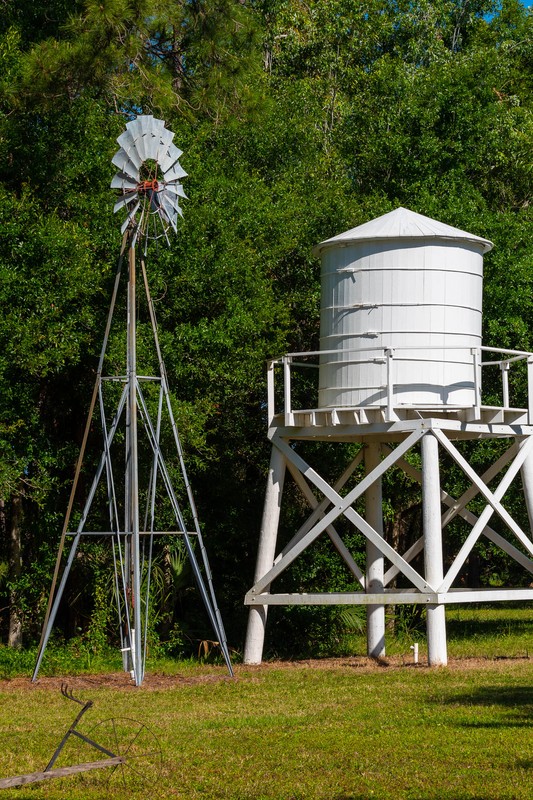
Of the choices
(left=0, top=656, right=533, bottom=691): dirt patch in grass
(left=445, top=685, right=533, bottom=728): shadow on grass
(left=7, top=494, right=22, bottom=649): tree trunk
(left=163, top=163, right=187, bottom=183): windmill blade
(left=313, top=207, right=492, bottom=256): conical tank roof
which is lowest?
(left=0, top=656, right=533, bottom=691): dirt patch in grass

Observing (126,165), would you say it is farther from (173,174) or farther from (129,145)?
(173,174)

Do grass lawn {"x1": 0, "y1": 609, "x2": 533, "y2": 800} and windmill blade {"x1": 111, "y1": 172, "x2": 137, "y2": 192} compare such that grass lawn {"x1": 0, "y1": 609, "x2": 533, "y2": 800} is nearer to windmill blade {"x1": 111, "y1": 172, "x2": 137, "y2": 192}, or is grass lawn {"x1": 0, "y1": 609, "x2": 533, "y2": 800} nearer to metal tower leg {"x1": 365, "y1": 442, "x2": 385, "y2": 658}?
metal tower leg {"x1": 365, "y1": 442, "x2": 385, "y2": 658}

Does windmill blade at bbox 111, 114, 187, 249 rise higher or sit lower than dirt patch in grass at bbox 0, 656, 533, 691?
higher

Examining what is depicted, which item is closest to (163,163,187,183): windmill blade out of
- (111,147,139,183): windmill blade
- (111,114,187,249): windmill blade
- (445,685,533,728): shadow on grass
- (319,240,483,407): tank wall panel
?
(111,114,187,249): windmill blade

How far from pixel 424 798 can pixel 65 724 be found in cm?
534

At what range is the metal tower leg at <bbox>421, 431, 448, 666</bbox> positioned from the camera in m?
18.5

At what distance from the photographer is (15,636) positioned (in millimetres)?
22703

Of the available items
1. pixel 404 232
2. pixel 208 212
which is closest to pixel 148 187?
pixel 208 212

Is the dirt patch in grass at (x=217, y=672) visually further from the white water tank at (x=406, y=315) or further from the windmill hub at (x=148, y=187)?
the windmill hub at (x=148, y=187)

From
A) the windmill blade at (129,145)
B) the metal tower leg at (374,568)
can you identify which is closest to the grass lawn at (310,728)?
the metal tower leg at (374,568)

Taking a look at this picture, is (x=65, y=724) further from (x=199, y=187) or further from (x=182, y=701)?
(x=199, y=187)

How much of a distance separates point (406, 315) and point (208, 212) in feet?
14.0

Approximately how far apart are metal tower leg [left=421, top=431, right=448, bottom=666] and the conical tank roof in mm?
3103

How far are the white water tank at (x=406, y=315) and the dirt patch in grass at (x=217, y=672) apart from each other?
404cm
